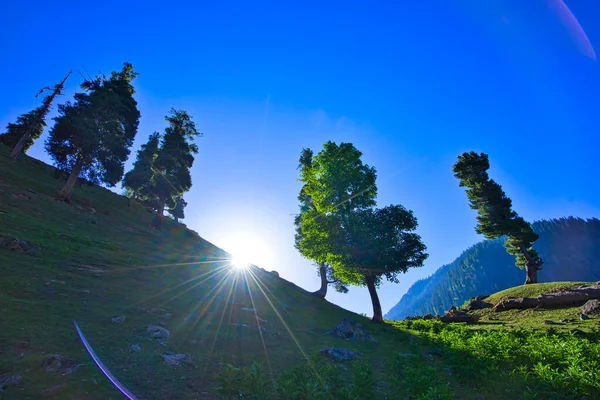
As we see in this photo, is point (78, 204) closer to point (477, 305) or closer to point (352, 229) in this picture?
point (352, 229)

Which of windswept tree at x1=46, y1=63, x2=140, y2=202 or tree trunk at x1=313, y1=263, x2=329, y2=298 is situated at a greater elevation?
windswept tree at x1=46, y1=63, x2=140, y2=202

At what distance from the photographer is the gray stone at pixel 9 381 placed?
544cm

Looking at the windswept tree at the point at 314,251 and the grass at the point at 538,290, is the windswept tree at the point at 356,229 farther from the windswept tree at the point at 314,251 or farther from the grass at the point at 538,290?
the grass at the point at 538,290

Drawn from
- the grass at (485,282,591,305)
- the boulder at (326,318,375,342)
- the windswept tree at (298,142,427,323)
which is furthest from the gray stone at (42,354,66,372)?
the grass at (485,282,591,305)

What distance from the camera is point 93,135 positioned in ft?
99.6

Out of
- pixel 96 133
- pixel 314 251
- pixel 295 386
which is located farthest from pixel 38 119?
pixel 295 386

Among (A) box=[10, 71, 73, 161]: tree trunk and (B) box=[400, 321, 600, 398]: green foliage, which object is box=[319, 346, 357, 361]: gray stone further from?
(A) box=[10, 71, 73, 161]: tree trunk

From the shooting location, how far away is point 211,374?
7.96 meters

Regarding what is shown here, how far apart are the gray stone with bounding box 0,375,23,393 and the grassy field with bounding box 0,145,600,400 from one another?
86 millimetres

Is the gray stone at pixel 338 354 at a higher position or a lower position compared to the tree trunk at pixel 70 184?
lower

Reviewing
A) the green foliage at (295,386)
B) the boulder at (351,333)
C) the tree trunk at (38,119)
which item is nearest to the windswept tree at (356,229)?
the boulder at (351,333)

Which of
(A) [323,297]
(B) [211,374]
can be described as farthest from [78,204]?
(B) [211,374]

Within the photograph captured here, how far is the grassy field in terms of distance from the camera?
673 cm

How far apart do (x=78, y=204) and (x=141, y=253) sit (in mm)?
15088
